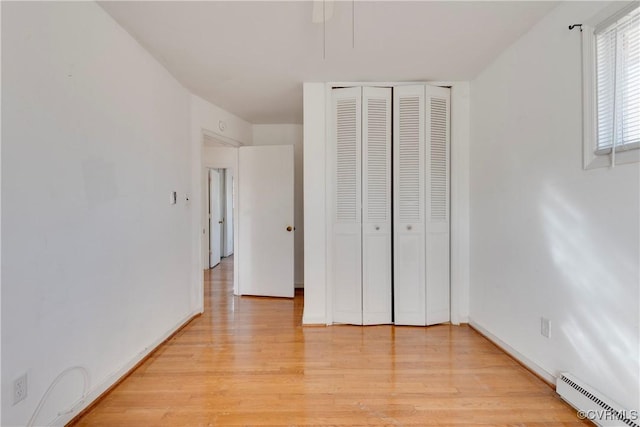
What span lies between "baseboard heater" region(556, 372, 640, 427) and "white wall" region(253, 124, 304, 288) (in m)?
3.11

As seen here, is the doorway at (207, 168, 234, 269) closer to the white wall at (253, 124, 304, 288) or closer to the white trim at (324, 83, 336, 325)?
the white wall at (253, 124, 304, 288)

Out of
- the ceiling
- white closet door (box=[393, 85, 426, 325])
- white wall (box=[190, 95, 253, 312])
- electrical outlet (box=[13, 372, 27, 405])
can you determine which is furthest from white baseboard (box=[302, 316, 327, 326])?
the ceiling

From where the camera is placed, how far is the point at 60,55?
5.09ft

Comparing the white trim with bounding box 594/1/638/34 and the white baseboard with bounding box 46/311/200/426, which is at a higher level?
the white trim with bounding box 594/1/638/34

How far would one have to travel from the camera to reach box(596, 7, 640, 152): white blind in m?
1.41

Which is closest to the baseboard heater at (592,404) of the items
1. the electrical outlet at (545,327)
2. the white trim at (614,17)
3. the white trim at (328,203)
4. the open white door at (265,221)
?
the electrical outlet at (545,327)

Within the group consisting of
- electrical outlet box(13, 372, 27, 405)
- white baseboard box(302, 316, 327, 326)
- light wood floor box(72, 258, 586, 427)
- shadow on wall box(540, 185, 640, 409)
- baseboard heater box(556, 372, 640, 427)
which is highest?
shadow on wall box(540, 185, 640, 409)

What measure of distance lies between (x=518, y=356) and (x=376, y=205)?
1.66m

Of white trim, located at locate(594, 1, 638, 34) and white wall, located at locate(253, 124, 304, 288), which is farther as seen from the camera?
white wall, located at locate(253, 124, 304, 288)

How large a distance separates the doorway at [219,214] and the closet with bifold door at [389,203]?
3.46 m

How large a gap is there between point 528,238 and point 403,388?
4.60ft

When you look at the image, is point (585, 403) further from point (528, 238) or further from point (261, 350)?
point (261, 350)

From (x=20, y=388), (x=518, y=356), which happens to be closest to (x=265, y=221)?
(x=20, y=388)

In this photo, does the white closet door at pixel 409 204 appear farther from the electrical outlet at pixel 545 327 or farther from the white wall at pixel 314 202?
the electrical outlet at pixel 545 327
